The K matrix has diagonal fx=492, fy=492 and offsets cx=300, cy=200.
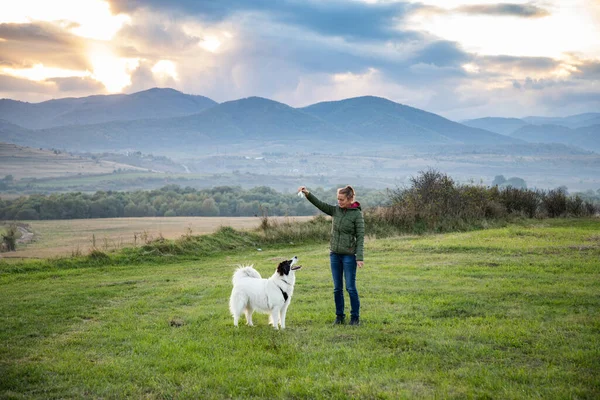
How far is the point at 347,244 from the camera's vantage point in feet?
31.8

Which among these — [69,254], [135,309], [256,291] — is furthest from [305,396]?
[69,254]

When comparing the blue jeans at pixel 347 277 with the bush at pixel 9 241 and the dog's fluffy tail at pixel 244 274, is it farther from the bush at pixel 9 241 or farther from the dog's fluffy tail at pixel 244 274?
the bush at pixel 9 241

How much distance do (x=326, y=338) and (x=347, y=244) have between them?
188 centimetres

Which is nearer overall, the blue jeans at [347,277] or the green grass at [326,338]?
the green grass at [326,338]

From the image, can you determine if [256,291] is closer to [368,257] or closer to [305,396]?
[305,396]

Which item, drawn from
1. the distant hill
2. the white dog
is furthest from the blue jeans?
the distant hill

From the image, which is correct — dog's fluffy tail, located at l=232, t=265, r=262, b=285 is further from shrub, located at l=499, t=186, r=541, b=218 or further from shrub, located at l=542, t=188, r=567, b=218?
shrub, located at l=542, t=188, r=567, b=218

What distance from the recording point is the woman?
9.70 m

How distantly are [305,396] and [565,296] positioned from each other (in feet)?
26.2

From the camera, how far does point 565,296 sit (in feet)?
37.6

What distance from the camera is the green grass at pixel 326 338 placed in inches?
261

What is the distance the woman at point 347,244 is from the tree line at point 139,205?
170 feet

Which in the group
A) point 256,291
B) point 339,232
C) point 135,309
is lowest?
point 135,309

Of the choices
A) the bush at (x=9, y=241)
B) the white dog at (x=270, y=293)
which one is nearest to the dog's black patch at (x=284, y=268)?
the white dog at (x=270, y=293)
